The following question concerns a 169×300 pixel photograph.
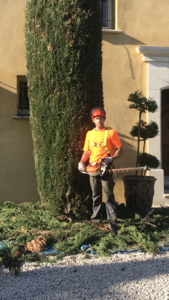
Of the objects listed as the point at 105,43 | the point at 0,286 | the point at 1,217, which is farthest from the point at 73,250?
the point at 105,43

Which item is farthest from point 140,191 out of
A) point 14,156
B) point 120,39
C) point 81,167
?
point 120,39

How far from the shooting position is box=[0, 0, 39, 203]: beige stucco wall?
6.68 m

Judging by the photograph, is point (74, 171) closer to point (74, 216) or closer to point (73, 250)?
point (74, 216)

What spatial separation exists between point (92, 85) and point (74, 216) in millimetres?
A: 2108

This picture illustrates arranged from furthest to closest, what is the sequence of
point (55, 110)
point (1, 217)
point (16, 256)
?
point (1, 217), point (55, 110), point (16, 256)

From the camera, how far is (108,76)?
281 inches

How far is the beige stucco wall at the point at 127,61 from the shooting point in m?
7.15

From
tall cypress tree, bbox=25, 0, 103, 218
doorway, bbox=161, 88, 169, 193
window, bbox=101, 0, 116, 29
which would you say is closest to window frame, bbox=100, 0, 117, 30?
window, bbox=101, 0, 116, 29

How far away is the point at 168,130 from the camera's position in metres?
9.73

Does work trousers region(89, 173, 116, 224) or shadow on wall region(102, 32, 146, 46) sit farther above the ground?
shadow on wall region(102, 32, 146, 46)

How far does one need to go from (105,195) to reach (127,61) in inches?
147

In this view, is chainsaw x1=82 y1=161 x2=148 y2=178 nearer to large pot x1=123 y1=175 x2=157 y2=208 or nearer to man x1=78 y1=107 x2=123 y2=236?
man x1=78 y1=107 x2=123 y2=236

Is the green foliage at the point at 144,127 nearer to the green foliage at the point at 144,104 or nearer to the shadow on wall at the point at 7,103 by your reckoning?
the green foliage at the point at 144,104

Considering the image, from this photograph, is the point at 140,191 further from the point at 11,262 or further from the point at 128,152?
the point at 11,262
